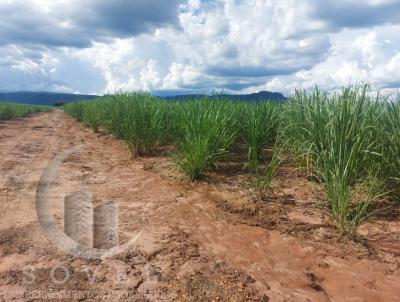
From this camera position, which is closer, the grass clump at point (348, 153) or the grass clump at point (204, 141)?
the grass clump at point (348, 153)

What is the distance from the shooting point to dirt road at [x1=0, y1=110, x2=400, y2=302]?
7.42 ft

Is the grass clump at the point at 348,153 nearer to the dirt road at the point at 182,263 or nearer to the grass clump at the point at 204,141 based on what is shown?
the dirt road at the point at 182,263

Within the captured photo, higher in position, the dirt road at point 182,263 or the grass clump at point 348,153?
the grass clump at point 348,153

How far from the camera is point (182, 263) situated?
2.61 metres

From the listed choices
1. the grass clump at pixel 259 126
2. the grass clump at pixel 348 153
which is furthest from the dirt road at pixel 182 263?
the grass clump at pixel 259 126

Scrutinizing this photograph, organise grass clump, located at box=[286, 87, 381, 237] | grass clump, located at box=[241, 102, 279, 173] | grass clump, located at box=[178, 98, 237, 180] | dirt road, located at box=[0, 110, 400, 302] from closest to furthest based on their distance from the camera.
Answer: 1. dirt road, located at box=[0, 110, 400, 302]
2. grass clump, located at box=[286, 87, 381, 237]
3. grass clump, located at box=[178, 98, 237, 180]
4. grass clump, located at box=[241, 102, 279, 173]

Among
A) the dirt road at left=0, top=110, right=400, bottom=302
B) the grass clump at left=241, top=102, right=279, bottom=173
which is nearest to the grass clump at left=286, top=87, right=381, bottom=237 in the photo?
the dirt road at left=0, top=110, right=400, bottom=302

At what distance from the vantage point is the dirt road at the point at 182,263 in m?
2.26

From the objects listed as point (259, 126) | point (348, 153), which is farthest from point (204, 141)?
point (348, 153)

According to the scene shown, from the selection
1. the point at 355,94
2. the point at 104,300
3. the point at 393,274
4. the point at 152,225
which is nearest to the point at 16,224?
the point at 152,225

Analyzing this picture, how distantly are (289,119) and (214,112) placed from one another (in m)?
1.05

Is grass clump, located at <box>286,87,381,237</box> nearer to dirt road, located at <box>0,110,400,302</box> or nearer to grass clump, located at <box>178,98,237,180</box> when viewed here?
dirt road, located at <box>0,110,400,302</box>

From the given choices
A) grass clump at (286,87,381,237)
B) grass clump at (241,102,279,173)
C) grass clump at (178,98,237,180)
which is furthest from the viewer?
grass clump at (241,102,279,173)

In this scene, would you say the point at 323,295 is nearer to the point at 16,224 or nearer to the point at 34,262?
the point at 34,262
